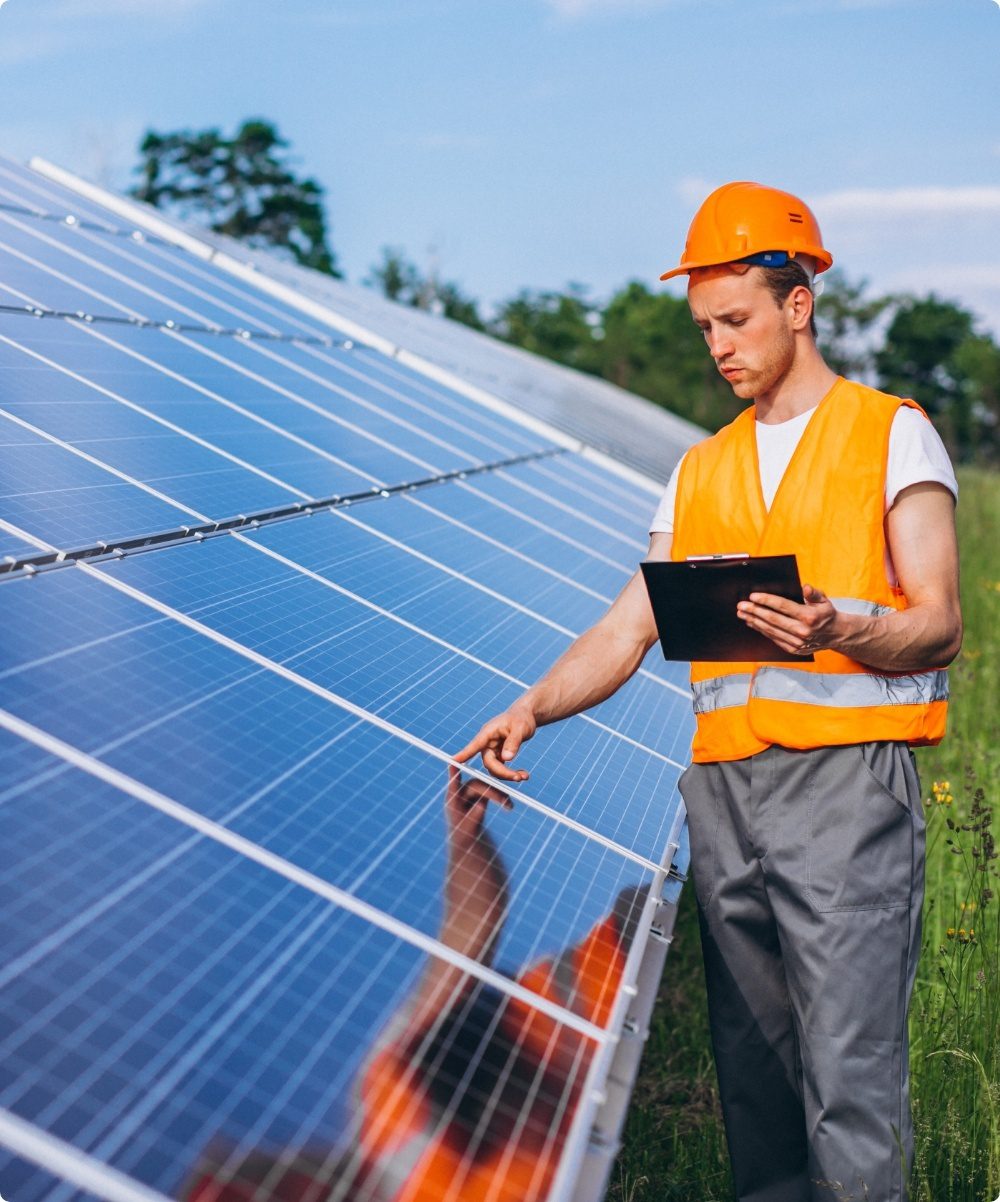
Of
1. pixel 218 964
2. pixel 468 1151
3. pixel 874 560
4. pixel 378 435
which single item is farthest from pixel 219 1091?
pixel 378 435

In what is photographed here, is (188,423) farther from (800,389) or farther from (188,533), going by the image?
(800,389)

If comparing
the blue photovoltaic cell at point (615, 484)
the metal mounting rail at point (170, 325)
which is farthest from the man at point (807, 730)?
the blue photovoltaic cell at point (615, 484)

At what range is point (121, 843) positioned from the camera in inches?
104

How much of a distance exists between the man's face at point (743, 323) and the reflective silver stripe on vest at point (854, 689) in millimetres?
818

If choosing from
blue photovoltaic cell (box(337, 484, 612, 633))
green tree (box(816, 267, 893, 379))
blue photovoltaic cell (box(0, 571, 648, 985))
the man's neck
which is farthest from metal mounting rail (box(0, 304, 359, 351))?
green tree (box(816, 267, 893, 379))

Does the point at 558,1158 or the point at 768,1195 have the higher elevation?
the point at 558,1158

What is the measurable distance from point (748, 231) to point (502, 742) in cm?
159

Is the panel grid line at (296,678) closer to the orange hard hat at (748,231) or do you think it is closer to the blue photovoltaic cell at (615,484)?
the orange hard hat at (748,231)

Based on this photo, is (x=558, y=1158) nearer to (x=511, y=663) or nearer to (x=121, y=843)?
(x=121, y=843)

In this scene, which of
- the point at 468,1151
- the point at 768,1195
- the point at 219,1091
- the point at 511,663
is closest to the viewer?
the point at 219,1091

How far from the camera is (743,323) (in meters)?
4.01

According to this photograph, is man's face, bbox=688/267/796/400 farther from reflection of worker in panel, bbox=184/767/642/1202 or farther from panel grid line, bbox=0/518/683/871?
reflection of worker in panel, bbox=184/767/642/1202

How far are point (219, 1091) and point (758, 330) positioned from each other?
2.64 meters

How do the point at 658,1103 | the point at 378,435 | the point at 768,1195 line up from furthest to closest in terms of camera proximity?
1. the point at 378,435
2. the point at 658,1103
3. the point at 768,1195
